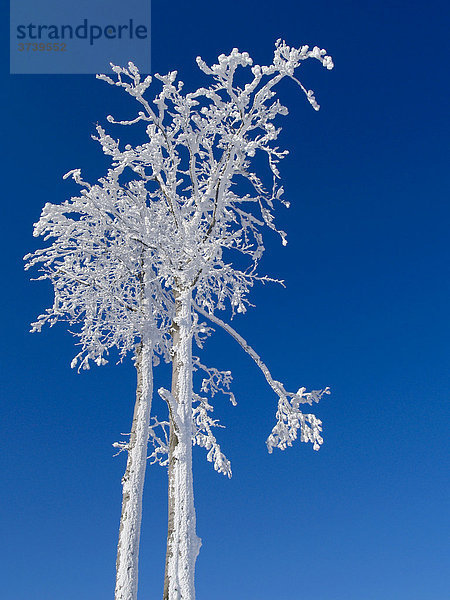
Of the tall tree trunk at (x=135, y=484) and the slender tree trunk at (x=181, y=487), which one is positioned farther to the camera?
the tall tree trunk at (x=135, y=484)

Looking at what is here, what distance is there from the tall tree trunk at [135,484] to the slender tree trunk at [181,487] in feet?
6.35

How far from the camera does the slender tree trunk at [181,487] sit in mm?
7105

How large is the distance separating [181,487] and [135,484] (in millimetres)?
2317

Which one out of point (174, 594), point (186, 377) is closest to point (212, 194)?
point (186, 377)

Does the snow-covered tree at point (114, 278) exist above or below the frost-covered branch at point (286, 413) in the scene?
above

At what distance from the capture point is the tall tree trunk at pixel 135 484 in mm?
8859

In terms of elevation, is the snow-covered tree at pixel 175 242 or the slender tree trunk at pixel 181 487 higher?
the snow-covered tree at pixel 175 242

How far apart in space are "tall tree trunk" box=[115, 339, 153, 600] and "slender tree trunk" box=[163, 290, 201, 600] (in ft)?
6.35

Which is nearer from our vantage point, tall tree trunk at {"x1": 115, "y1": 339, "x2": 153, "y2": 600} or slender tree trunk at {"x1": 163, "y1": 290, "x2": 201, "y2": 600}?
slender tree trunk at {"x1": 163, "y1": 290, "x2": 201, "y2": 600}

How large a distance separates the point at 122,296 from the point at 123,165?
9.06ft

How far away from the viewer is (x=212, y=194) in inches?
Result: 408

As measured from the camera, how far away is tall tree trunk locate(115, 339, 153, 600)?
29.1 ft

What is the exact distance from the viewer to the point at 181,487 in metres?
7.68

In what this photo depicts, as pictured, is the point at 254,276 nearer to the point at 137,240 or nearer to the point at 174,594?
the point at 137,240
